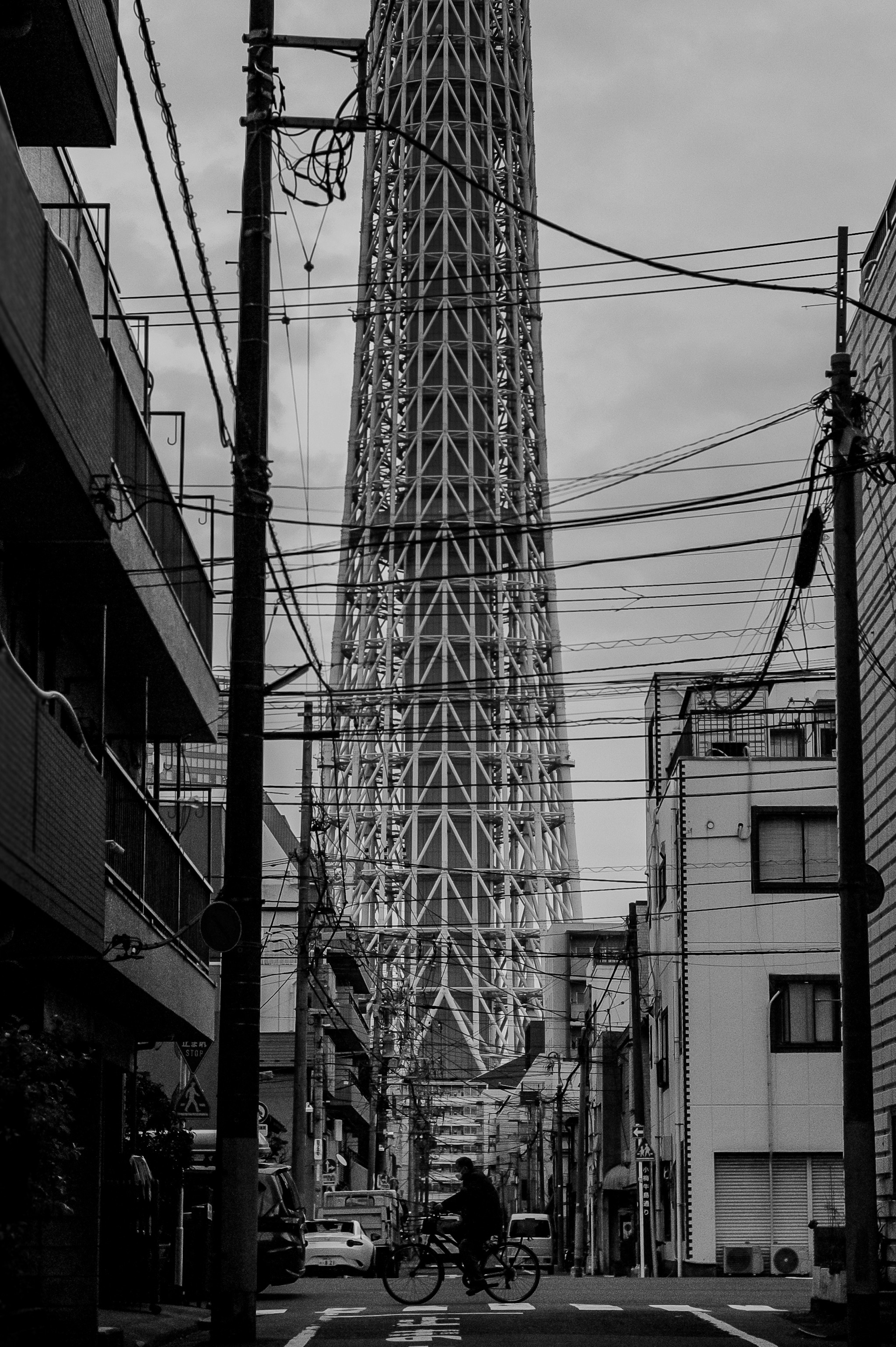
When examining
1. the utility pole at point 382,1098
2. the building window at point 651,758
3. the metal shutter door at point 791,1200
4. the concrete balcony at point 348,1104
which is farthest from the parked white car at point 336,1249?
the utility pole at point 382,1098

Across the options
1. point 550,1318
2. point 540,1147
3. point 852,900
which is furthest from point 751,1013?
point 540,1147

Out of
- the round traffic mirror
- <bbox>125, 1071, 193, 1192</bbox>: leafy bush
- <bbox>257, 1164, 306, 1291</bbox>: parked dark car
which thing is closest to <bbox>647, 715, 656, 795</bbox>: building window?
<bbox>257, 1164, 306, 1291</bbox>: parked dark car

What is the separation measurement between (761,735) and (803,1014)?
769 cm

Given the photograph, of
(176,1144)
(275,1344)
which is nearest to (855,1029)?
(275,1344)

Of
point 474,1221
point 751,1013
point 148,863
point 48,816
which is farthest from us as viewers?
point 751,1013

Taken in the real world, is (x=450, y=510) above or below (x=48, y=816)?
above

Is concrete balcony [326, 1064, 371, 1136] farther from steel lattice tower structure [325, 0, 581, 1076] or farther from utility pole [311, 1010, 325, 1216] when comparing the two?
steel lattice tower structure [325, 0, 581, 1076]

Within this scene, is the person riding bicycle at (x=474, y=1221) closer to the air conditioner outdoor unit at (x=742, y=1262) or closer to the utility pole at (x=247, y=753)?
the utility pole at (x=247, y=753)

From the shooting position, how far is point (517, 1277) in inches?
887

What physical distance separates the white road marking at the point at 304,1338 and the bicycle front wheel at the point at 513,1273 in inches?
119

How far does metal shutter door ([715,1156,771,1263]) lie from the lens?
40.8 metres

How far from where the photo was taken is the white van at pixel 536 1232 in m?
64.8

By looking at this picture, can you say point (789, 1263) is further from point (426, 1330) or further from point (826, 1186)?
point (426, 1330)

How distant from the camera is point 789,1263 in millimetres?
39812
